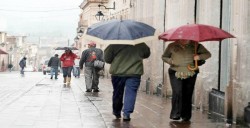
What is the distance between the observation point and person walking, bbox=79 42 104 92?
1842 cm

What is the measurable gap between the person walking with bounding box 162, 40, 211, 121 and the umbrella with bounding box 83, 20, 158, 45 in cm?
49

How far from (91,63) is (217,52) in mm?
7306

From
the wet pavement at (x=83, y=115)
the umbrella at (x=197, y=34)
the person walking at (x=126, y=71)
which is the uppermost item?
the umbrella at (x=197, y=34)

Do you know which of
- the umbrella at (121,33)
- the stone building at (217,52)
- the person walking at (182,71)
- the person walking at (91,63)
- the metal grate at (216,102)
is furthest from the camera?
the person walking at (91,63)

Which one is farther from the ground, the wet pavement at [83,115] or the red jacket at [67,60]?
the red jacket at [67,60]

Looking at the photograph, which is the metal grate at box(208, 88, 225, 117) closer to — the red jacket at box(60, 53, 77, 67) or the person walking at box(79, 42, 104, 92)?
the person walking at box(79, 42, 104, 92)

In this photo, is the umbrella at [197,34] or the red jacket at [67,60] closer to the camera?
the umbrella at [197,34]

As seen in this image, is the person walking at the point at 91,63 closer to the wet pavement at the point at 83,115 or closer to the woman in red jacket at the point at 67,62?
the wet pavement at the point at 83,115

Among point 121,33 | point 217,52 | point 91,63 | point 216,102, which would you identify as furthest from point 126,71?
point 91,63

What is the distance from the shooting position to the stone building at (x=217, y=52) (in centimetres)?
973

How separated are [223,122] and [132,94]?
5.70ft

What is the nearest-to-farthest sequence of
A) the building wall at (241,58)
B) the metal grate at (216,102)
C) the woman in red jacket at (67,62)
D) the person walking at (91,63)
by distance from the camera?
the building wall at (241,58)
the metal grate at (216,102)
the person walking at (91,63)
the woman in red jacket at (67,62)

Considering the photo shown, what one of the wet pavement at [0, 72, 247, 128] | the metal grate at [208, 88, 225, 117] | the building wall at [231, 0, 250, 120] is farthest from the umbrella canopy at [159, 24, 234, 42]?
the metal grate at [208, 88, 225, 117]

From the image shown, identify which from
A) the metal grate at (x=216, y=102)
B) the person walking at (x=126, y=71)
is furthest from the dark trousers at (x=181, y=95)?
the metal grate at (x=216, y=102)
